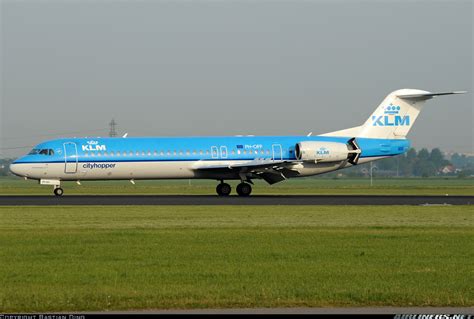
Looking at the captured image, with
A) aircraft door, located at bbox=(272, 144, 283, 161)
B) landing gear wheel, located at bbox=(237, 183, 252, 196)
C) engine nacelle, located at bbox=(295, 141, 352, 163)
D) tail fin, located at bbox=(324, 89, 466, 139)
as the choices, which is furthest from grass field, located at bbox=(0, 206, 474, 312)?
tail fin, located at bbox=(324, 89, 466, 139)

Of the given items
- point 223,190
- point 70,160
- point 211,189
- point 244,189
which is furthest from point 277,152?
point 211,189

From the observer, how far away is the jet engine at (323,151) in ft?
153

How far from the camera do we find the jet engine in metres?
46.8

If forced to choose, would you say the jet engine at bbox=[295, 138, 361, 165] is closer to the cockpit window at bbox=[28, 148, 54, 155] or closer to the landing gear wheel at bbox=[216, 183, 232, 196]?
the landing gear wheel at bbox=[216, 183, 232, 196]

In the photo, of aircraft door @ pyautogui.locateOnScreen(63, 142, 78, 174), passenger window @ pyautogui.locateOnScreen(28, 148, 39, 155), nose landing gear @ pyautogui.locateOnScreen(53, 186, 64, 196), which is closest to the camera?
aircraft door @ pyautogui.locateOnScreen(63, 142, 78, 174)

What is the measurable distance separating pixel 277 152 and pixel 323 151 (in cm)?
Answer: 266

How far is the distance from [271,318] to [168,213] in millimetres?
20130

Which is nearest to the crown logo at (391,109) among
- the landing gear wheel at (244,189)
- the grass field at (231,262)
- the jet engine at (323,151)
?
the jet engine at (323,151)

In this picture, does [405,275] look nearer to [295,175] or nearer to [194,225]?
[194,225]

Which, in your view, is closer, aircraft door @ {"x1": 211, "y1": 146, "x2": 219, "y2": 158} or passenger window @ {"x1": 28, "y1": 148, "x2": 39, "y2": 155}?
passenger window @ {"x1": 28, "y1": 148, "x2": 39, "y2": 155}

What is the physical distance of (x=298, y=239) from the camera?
21234 mm

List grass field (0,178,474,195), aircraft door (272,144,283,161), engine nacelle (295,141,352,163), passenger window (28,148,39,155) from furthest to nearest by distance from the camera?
grass field (0,178,474,195) → aircraft door (272,144,283,161) → engine nacelle (295,141,352,163) → passenger window (28,148,39,155)

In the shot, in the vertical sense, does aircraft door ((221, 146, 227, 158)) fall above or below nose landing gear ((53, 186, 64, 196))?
above

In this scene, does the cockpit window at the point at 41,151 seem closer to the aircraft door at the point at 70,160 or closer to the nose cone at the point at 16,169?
the aircraft door at the point at 70,160
